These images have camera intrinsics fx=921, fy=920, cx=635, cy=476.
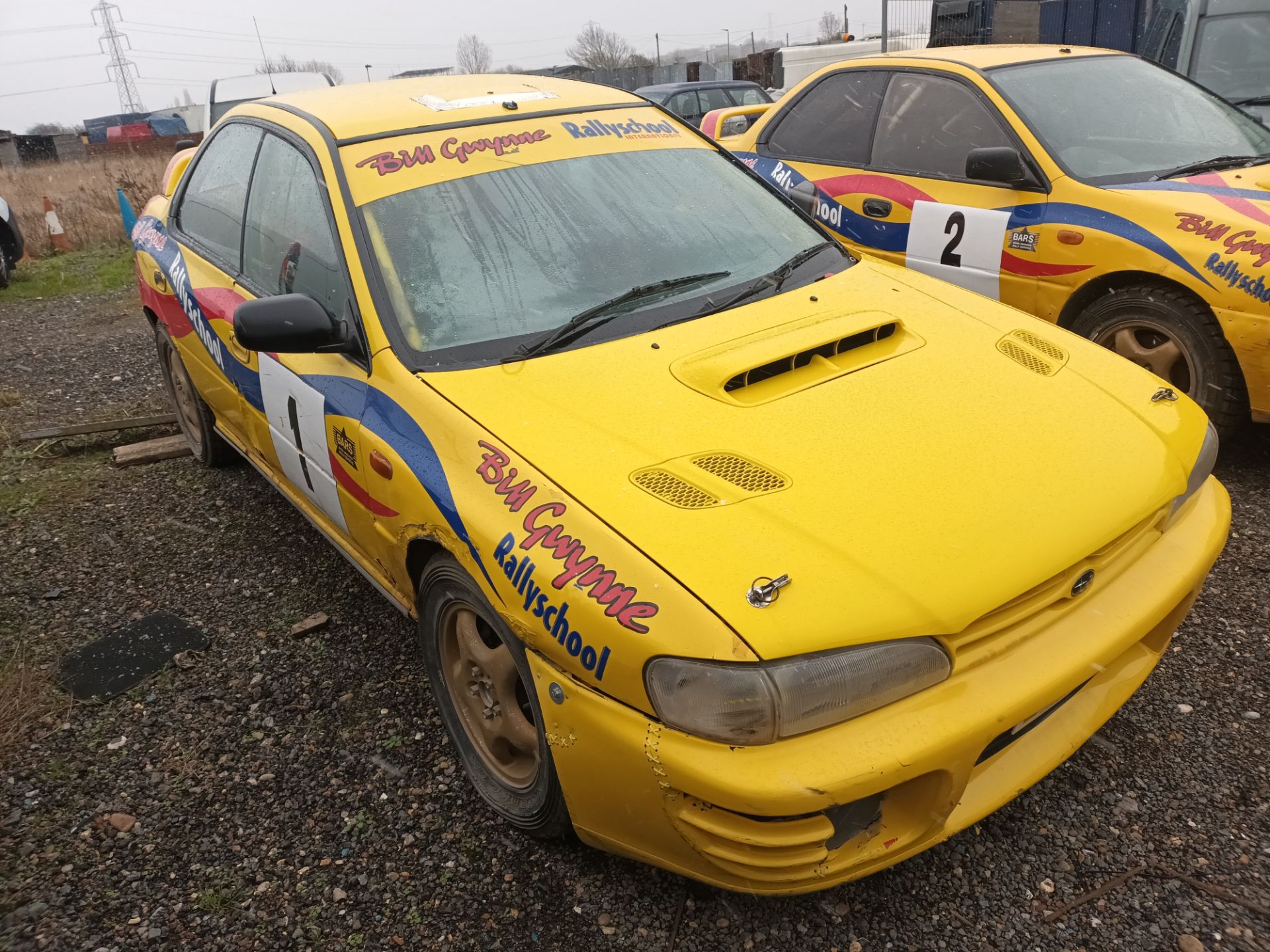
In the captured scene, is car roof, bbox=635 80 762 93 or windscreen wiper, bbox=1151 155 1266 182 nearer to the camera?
windscreen wiper, bbox=1151 155 1266 182

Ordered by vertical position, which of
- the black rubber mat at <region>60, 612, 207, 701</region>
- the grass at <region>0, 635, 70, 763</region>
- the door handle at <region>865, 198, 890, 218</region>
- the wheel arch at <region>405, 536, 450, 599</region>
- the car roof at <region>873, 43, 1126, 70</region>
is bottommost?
the black rubber mat at <region>60, 612, 207, 701</region>

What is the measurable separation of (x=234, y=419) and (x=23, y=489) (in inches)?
66.1

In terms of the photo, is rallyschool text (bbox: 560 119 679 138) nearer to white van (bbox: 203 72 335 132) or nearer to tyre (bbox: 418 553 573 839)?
tyre (bbox: 418 553 573 839)

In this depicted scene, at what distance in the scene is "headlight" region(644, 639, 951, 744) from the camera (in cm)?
160

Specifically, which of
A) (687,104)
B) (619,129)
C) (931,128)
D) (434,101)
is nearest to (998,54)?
(931,128)

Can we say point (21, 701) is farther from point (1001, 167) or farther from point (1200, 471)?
point (1001, 167)

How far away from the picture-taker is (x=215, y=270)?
344 cm

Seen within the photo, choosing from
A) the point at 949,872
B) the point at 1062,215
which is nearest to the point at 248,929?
the point at 949,872

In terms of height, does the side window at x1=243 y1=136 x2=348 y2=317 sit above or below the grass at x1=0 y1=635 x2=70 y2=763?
above

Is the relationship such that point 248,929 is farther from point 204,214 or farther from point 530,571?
point 204,214

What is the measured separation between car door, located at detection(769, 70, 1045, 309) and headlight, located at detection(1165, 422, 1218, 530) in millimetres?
1929

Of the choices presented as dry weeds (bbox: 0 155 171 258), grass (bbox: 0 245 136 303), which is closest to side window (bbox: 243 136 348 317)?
grass (bbox: 0 245 136 303)

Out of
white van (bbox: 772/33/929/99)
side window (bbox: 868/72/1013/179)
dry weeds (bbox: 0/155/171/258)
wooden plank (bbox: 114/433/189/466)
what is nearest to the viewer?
side window (bbox: 868/72/1013/179)

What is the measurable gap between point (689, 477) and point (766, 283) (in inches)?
39.5
